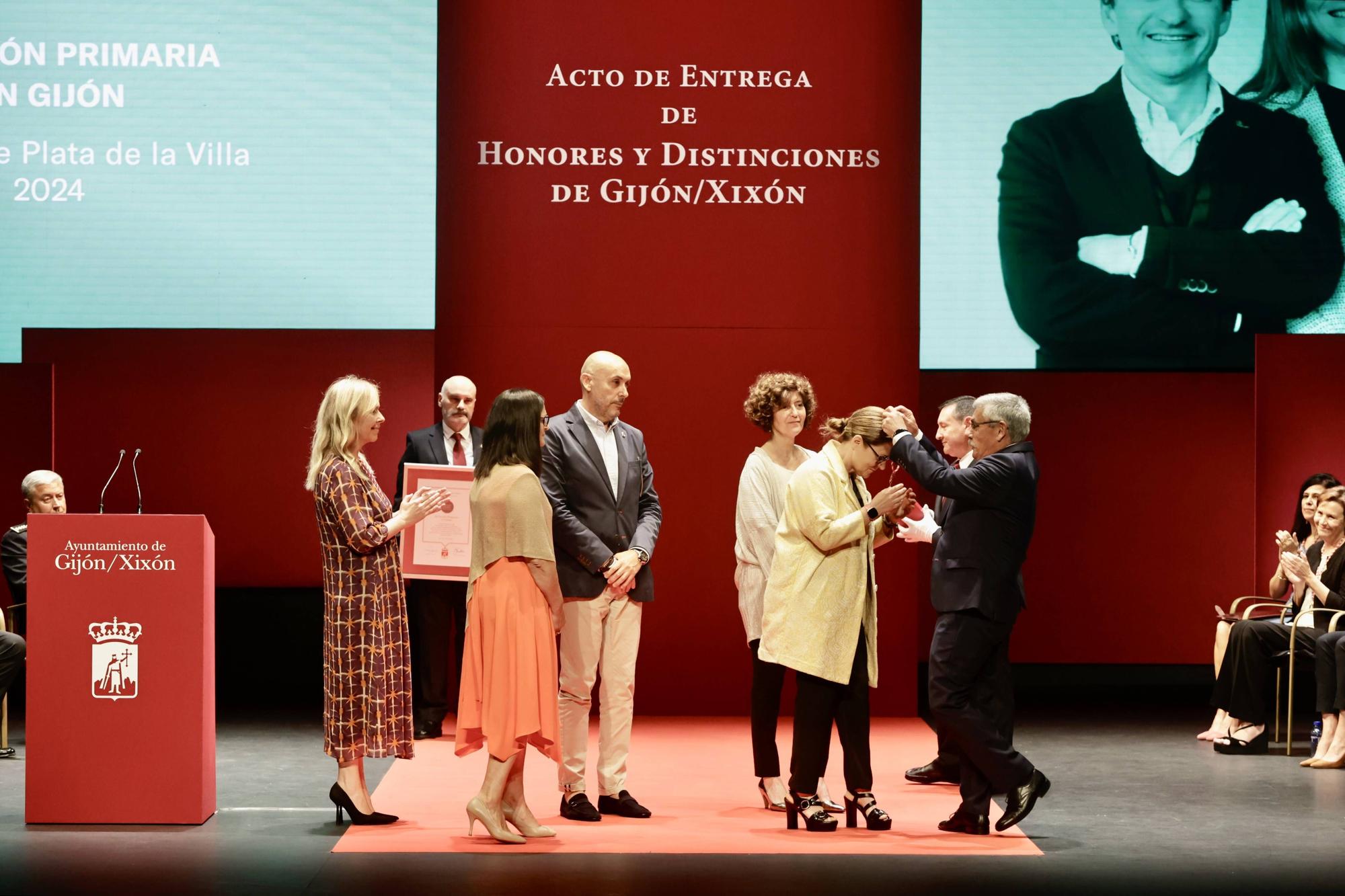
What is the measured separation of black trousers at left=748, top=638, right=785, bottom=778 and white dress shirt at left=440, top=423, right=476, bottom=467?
210 cm

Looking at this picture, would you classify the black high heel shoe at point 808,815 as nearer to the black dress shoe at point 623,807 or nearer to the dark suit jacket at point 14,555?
the black dress shoe at point 623,807

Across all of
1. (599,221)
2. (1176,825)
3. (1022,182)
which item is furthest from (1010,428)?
(1022,182)

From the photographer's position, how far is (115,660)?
4641 millimetres

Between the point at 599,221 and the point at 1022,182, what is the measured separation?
2559 mm

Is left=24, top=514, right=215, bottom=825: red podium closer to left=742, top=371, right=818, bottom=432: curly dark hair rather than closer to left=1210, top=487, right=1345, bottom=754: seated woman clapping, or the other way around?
left=742, top=371, right=818, bottom=432: curly dark hair

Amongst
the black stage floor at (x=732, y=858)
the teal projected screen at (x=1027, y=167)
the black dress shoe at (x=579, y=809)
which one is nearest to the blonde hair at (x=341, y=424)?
the black stage floor at (x=732, y=858)

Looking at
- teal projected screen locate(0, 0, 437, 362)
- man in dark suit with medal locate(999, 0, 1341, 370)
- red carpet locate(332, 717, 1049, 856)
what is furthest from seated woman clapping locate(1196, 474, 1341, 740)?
teal projected screen locate(0, 0, 437, 362)

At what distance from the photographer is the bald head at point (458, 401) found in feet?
21.3

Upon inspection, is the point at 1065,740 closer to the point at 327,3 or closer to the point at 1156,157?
the point at 1156,157

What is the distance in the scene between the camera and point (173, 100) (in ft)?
25.2

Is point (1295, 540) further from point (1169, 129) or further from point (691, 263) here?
point (691, 263)

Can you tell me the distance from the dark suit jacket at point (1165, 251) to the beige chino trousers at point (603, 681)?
4071 millimetres

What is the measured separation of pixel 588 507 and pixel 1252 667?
3.32 m

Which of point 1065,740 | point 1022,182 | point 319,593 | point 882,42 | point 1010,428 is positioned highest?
point 882,42
